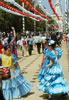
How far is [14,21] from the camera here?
2092 inches

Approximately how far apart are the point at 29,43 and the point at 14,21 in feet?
110

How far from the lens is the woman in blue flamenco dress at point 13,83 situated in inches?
251

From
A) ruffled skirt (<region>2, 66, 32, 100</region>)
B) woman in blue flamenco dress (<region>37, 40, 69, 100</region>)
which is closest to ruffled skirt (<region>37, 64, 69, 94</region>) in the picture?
woman in blue flamenco dress (<region>37, 40, 69, 100</region>)

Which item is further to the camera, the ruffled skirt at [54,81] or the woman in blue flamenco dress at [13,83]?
the ruffled skirt at [54,81]

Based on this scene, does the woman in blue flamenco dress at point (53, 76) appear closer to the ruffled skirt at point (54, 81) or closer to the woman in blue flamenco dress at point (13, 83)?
the ruffled skirt at point (54, 81)

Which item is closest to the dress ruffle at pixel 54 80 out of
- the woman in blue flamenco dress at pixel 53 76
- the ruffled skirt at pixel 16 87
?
the woman in blue flamenco dress at pixel 53 76

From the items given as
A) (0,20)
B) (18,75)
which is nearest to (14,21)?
(0,20)

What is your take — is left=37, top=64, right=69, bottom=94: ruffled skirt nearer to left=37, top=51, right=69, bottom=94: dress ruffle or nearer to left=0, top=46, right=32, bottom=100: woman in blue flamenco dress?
left=37, top=51, right=69, bottom=94: dress ruffle

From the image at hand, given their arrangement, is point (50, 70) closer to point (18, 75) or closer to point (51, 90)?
point (51, 90)

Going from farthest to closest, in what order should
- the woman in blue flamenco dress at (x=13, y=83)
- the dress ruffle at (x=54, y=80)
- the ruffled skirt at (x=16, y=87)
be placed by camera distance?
the ruffled skirt at (x=16, y=87) → the dress ruffle at (x=54, y=80) → the woman in blue flamenco dress at (x=13, y=83)

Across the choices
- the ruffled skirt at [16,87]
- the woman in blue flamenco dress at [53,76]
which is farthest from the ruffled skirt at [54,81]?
the ruffled skirt at [16,87]

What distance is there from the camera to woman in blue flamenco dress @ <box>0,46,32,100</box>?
636 centimetres

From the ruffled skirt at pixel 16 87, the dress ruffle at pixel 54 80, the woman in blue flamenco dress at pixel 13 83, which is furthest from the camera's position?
the ruffled skirt at pixel 16 87

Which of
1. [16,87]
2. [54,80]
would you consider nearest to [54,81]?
[54,80]
